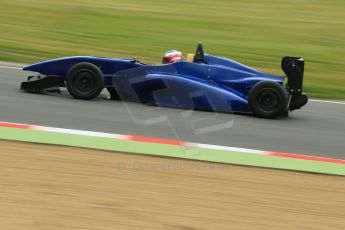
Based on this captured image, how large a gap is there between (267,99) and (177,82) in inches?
51.8

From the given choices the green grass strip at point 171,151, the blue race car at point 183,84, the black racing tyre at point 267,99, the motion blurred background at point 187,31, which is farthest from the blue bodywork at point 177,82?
the motion blurred background at point 187,31

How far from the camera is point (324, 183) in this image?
6.13 meters

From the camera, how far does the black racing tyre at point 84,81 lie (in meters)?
8.84

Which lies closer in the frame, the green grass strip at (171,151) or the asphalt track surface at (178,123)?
the green grass strip at (171,151)

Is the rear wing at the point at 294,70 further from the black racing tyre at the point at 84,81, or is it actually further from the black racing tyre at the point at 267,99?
the black racing tyre at the point at 84,81

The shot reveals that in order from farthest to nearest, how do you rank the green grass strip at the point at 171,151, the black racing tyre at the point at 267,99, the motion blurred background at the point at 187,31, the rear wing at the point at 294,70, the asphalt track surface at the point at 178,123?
the motion blurred background at the point at 187,31 < the rear wing at the point at 294,70 < the black racing tyre at the point at 267,99 < the asphalt track surface at the point at 178,123 < the green grass strip at the point at 171,151

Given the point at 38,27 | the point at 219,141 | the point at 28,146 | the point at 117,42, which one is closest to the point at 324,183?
the point at 219,141

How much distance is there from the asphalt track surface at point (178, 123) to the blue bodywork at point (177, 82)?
6.8 inches

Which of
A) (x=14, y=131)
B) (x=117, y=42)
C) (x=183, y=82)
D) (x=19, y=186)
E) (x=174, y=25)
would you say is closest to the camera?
(x=19, y=186)

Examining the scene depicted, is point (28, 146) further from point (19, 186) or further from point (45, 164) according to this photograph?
point (19, 186)

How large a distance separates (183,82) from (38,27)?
9.88 meters

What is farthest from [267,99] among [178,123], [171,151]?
[171,151]

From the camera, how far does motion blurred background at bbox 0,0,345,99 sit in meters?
14.8

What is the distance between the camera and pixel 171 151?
22.3 feet
